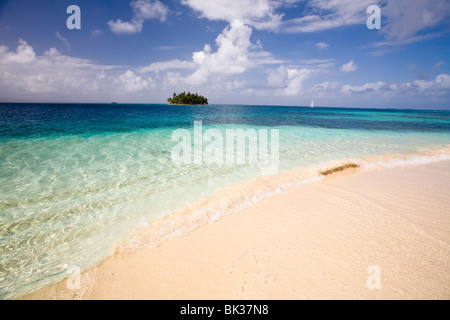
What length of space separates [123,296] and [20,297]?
1355 millimetres

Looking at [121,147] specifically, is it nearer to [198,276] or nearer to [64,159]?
[64,159]

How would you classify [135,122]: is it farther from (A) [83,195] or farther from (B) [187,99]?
(B) [187,99]

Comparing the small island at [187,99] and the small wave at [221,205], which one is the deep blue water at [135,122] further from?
the small island at [187,99]

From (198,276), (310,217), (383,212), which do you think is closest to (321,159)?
(383,212)

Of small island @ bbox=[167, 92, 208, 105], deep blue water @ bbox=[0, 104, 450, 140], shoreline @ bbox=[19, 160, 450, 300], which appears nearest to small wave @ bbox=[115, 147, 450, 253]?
shoreline @ bbox=[19, 160, 450, 300]

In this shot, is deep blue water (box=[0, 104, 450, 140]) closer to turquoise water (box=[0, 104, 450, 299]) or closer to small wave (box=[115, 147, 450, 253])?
turquoise water (box=[0, 104, 450, 299])

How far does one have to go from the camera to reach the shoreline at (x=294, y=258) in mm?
2512

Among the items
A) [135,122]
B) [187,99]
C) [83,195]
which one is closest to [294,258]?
[83,195]

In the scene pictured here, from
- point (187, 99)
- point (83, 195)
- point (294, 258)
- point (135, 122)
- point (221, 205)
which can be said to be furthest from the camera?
point (187, 99)

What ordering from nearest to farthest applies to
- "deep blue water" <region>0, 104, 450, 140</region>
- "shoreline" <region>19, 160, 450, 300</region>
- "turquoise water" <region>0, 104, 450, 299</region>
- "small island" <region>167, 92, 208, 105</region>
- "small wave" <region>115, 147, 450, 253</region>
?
"shoreline" <region>19, 160, 450, 300</region> < "turquoise water" <region>0, 104, 450, 299</region> < "small wave" <region>115, 147, 450, 253</region> < "deep blue water" <region>0, 104, 450, 140</region> < "small island" <region>167, 92, 208, 105</region>

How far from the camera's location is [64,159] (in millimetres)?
7816

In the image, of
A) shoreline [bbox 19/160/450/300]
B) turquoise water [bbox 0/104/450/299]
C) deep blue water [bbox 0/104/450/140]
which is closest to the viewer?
shoreline [bbox 19/160/450/300]

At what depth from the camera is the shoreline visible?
2512mm

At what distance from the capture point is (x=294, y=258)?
302cm
